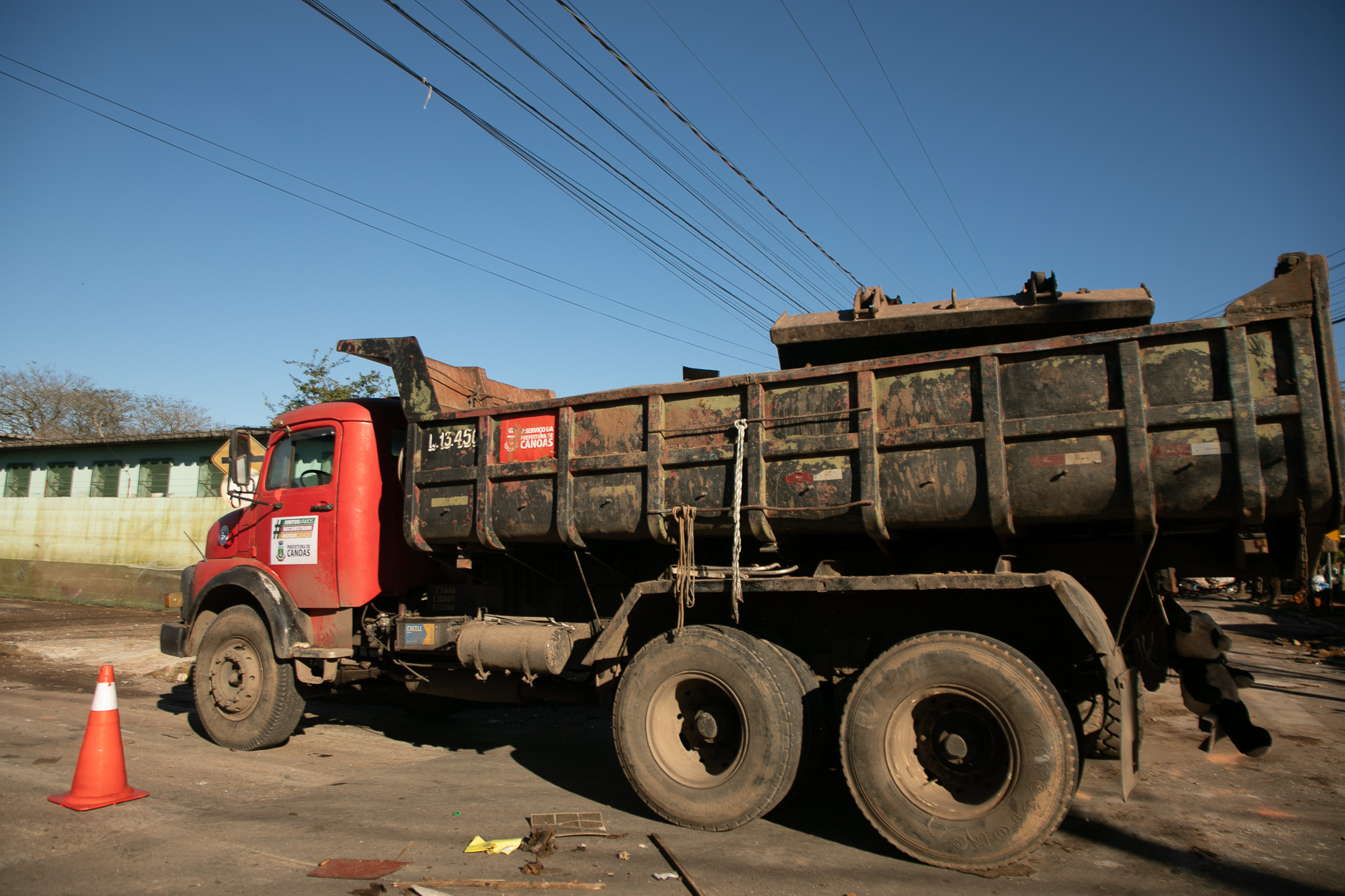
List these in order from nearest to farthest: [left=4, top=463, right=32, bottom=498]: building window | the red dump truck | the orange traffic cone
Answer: the red dump truck
the orange traffic cone
[left=4, top=463, right=32, bottom=498]: building window

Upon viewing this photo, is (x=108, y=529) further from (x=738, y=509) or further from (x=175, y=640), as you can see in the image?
(x=738, y=509)

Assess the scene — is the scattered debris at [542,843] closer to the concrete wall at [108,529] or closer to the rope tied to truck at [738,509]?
the rope tied to truck at [738,509]

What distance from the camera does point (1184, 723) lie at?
274 inches

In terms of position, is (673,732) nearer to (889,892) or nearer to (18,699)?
(889,892)

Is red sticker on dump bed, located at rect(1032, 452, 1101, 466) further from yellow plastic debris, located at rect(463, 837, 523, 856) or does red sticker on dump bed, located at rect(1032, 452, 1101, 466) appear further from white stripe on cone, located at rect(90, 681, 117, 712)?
white stripe on cone, located at rect(90, 681, 117, 712)

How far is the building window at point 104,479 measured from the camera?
855 inches

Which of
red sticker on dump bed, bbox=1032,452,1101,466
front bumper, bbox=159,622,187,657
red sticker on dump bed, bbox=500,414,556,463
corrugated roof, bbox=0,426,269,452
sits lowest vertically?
front bumper, bbox=159,622,187,657

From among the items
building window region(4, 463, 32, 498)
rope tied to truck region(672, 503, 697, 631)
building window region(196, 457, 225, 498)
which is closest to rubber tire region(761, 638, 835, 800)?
rope tied to truck region(672, 503, 697, 631)

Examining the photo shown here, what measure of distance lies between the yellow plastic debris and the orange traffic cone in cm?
239

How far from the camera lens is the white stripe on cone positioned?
472 centimetres

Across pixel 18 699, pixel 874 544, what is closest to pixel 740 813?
pixel 874 544

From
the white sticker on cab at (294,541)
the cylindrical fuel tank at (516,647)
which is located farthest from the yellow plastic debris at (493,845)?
the white sticker on cab at (294,541)

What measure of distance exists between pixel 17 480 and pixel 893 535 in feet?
93.1

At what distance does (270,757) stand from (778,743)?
440 cm
